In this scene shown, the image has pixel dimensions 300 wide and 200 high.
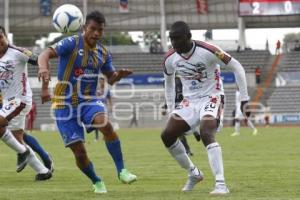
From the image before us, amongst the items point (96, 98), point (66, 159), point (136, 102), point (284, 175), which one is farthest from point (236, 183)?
point (136, 102)

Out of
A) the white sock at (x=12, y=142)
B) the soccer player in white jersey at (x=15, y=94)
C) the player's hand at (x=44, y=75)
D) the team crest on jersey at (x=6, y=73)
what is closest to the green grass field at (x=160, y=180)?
the soccer player in white jersey at (x=15, y=94)

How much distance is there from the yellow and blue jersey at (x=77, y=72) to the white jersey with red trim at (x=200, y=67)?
942 millimetres

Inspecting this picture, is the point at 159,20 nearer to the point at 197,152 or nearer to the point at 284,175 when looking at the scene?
the point at 197,152

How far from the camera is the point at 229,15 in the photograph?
58844 millimetres

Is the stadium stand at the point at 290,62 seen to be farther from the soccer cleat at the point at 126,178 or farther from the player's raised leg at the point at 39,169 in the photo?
the soccer cleat at the point at 126,178

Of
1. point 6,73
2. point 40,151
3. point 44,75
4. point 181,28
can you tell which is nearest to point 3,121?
point 6,73

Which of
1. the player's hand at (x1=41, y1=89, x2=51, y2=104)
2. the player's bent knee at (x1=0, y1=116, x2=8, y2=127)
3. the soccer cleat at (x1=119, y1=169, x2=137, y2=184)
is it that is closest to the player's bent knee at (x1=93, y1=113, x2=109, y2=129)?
the soccer cleat at (x1=119, y1=169, x2=137, y2=184)

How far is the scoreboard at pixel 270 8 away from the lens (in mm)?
54531

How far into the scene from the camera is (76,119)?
954cm

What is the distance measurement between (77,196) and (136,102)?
43.6 metres

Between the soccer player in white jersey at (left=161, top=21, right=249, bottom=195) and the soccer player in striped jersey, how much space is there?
0.72 metres

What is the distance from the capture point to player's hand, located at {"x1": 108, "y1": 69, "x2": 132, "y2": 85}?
30.8 feet

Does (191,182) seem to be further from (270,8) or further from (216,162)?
(270,8)

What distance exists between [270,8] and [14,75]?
44.7 meters
